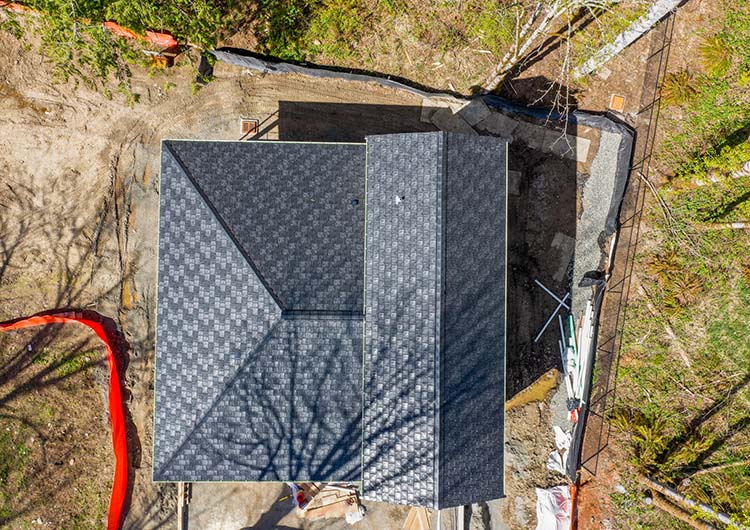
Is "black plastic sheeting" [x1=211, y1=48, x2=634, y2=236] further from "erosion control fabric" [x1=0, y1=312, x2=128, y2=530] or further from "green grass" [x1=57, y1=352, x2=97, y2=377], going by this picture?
"green grass" [x1=57, y1=352, x2=97, y2=377]

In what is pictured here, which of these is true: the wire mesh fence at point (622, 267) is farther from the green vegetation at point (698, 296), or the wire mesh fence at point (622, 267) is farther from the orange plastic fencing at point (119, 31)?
the orange plastic fencing at point (119, 31)

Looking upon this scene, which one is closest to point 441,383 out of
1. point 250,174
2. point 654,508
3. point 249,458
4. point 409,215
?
point 409,215

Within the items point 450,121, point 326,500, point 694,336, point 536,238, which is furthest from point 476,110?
point 326,500

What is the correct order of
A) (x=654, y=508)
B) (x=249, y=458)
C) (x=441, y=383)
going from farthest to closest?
(x=654, y=508) < (x=249, y=458) < (x=441, y=383)

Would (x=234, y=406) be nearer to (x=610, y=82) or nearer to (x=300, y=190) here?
(x=300, y=190)

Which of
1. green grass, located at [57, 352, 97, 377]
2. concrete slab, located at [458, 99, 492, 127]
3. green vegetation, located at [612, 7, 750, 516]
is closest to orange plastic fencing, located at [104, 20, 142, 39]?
green grass, located at [57, 352, 97, 377]

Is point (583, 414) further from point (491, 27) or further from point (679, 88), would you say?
point (491, 27)

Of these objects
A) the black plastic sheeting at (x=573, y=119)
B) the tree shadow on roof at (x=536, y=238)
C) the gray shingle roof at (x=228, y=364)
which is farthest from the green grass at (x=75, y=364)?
the black plastic sheeting at (x=573, y=119)
